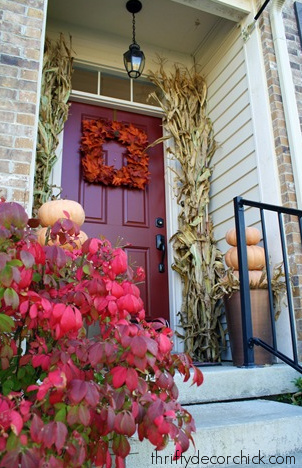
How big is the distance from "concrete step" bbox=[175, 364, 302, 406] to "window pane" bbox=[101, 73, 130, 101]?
283 centimetres

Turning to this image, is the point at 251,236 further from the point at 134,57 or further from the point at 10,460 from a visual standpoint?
the point at 10,460

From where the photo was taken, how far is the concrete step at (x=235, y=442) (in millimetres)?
1320

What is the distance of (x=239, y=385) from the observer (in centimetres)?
204

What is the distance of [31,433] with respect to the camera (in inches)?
30.1

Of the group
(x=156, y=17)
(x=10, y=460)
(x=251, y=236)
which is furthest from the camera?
(x=156, y=17)

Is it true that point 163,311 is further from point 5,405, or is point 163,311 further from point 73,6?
point 73,6

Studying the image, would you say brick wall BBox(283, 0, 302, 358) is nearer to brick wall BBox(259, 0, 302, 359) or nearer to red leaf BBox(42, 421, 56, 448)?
brick wall BBox(259, 0, 302, 359)

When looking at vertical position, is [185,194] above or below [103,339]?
above

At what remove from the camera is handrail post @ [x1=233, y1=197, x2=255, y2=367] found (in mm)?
2201

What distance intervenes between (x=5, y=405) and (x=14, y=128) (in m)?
1.73

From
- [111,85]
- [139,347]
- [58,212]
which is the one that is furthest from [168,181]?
[139,347]

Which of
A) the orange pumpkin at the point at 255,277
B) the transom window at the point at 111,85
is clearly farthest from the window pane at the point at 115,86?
the orange pumpkin at the point at 255,277

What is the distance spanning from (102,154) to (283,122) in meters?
1.60

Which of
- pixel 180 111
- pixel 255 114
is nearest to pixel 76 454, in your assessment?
pixel 255 114
